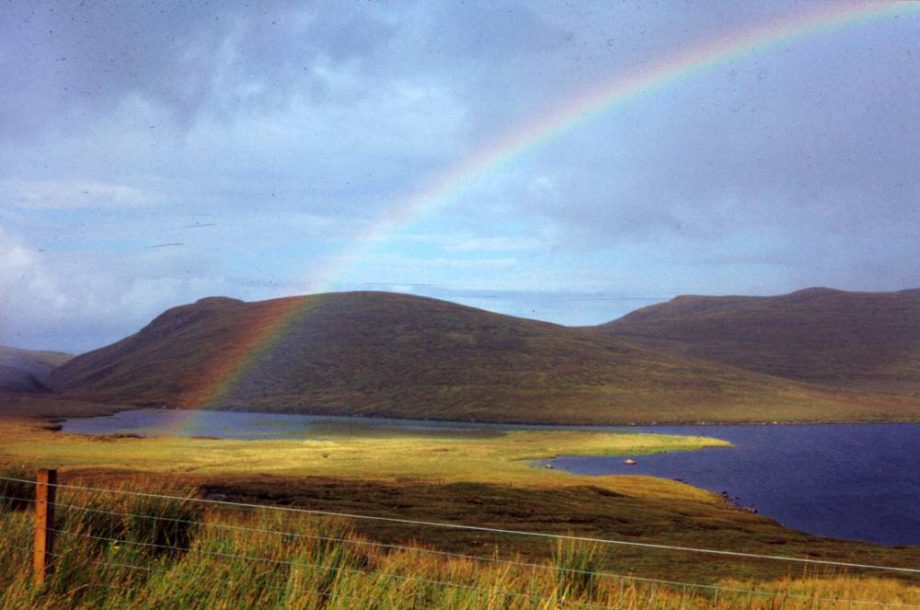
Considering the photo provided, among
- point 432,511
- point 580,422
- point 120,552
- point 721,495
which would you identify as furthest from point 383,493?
point 580,422

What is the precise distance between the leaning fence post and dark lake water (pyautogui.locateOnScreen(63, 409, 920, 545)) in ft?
154

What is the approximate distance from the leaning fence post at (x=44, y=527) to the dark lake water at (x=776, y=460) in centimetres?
4708

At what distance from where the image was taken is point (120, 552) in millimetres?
12312

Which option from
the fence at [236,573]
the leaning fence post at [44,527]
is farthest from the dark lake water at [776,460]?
the leaning fence post at [44,527]

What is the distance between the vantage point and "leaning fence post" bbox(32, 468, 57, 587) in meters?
10.8

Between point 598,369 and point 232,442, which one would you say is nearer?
point 232,442

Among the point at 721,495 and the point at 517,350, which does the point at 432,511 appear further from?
the point at 517,350

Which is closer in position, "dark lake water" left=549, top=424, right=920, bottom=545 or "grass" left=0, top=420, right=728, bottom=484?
"dark lake water" left=549, top=424, right=920, bottom=545

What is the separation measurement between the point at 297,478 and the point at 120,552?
1671 inches

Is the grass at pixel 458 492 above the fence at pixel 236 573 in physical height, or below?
below

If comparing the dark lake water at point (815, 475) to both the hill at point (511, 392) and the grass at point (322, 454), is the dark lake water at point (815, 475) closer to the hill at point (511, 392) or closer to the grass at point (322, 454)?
the grass at point (322, 454)

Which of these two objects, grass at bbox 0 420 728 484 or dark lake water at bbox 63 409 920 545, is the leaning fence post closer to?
grass at bbox 0 420 728 484

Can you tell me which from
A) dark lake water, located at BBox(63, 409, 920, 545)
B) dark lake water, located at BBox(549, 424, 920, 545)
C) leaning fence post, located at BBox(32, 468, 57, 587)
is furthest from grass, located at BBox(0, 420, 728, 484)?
leaning fence post, located at BBox(32, 468, 57, 587)

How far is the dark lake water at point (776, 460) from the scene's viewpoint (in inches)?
2289
